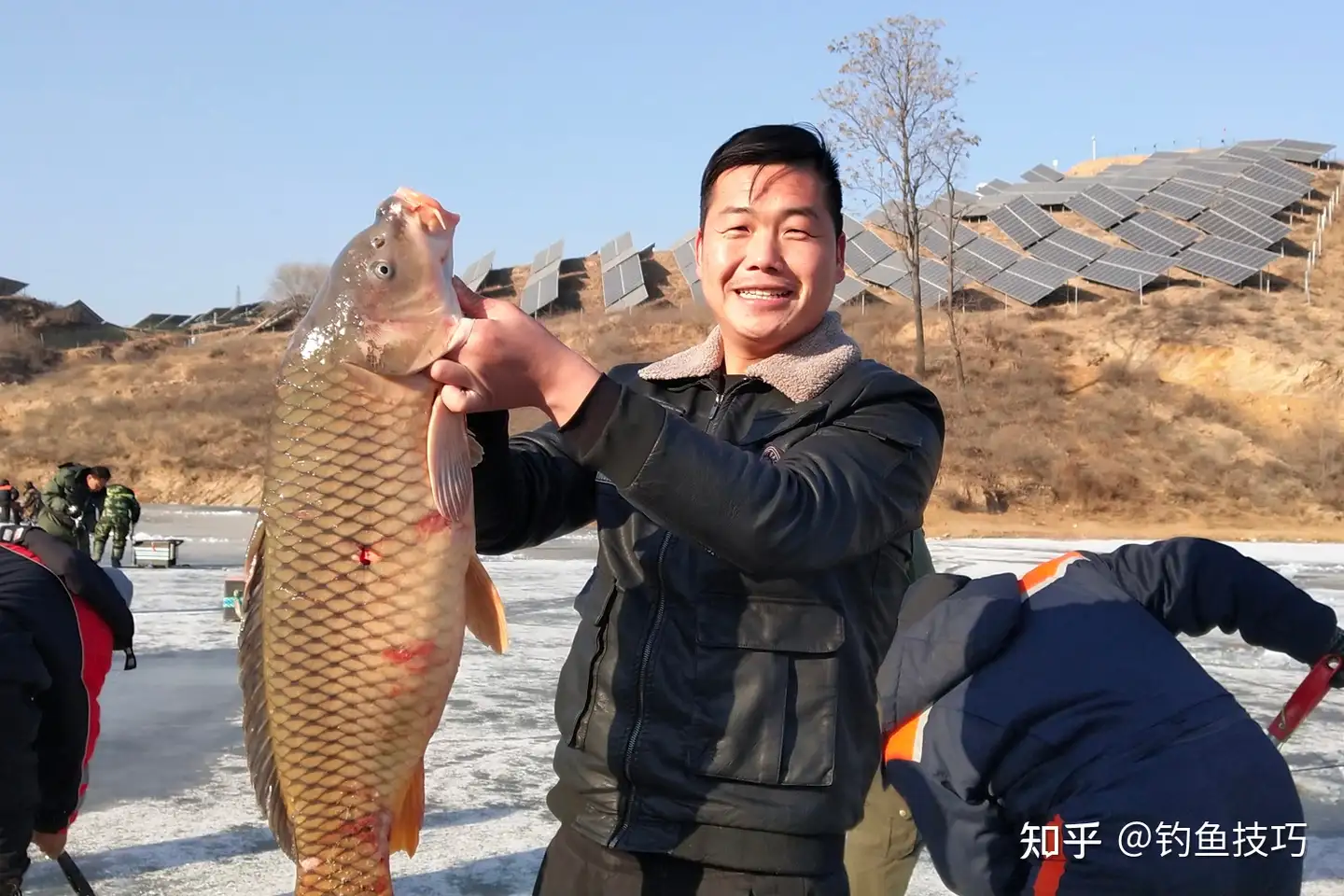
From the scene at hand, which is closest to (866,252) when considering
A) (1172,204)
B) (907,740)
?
(1172,204)

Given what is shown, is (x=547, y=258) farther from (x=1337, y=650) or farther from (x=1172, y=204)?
(x=1337, y=650)

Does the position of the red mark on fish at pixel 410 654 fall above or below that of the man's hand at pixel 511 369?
below

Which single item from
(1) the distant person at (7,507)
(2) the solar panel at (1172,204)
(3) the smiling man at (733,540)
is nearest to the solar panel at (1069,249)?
(2) the solar panel at (1172,204)

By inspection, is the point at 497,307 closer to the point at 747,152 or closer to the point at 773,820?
the point at 747,152

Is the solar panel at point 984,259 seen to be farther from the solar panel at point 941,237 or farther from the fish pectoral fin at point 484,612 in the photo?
the fish pectoral fin at point 484,612

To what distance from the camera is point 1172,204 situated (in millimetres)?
36750

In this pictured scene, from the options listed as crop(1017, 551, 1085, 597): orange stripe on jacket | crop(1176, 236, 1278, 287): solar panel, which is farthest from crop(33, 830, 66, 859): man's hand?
crop(1176, 236, 1278, 287): solar panel

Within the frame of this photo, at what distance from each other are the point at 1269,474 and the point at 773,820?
24059 mm

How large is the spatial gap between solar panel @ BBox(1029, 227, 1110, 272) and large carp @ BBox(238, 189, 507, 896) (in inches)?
1272

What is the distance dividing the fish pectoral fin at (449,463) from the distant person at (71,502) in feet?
34.4

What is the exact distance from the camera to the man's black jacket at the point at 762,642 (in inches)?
66.2

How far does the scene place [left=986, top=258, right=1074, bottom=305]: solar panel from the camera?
3011 centimetres

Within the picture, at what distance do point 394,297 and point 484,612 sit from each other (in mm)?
522

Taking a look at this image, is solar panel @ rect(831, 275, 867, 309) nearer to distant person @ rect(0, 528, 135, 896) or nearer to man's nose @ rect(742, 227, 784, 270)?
distant person @ rect(0, 528, 135, 896)
